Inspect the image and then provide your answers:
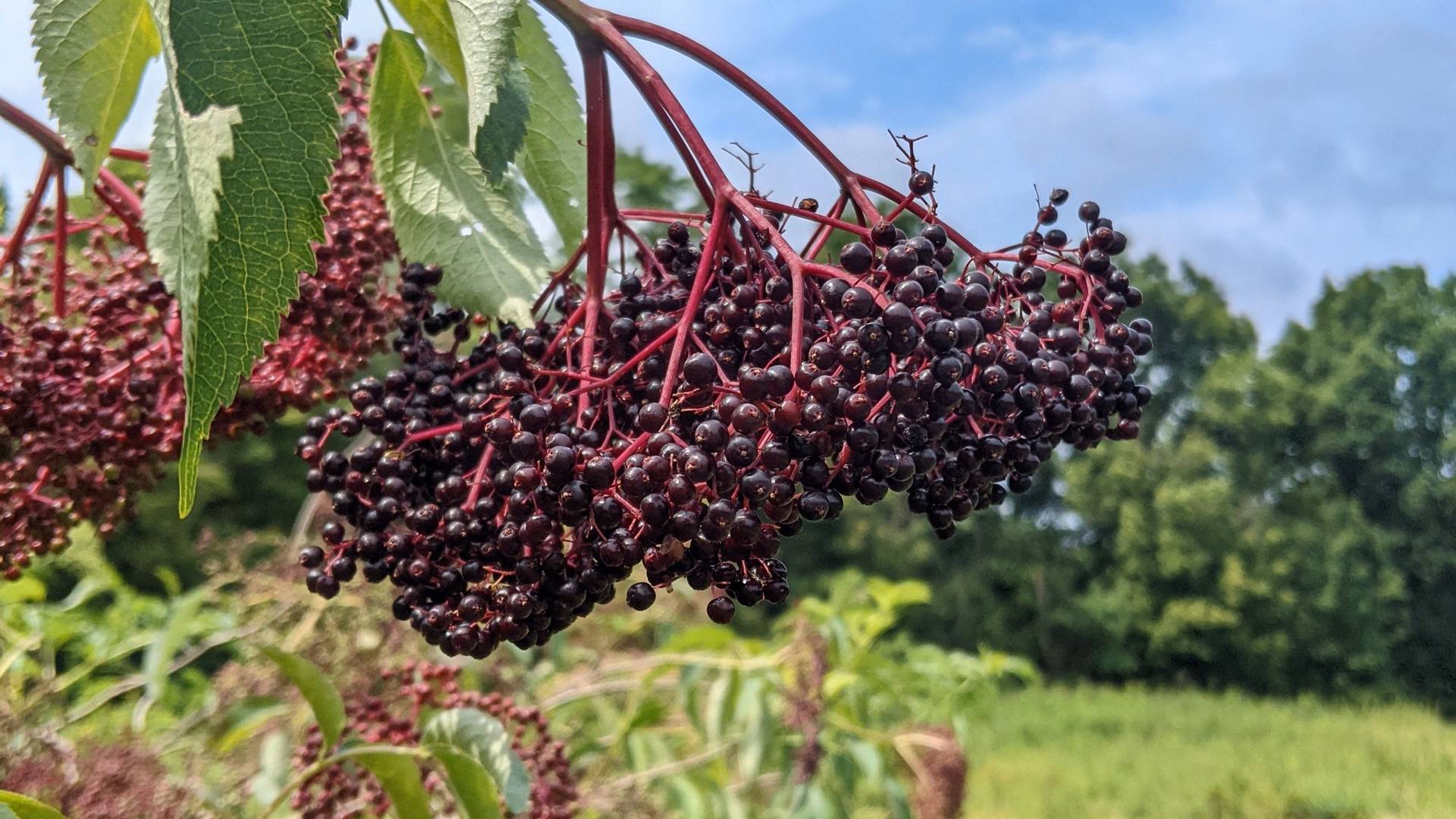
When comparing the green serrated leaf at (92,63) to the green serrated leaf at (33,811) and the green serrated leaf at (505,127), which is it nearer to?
the green serrated leaf at (505,127)

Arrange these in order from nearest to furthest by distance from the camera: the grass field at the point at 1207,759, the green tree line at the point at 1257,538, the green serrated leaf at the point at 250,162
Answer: the green serrated leaf at the point at 250,162
the grass field at the point at 1207,759
the green tree line at the point at 1257,538

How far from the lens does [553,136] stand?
1056 millimetres

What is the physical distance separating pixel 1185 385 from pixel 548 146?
31593 mm

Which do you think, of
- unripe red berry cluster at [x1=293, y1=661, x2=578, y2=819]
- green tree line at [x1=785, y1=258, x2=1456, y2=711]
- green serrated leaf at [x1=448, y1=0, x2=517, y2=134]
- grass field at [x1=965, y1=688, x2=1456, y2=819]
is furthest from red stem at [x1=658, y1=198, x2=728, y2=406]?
green tree line at [x1=785, y1=258, x2=1456, y2=711]

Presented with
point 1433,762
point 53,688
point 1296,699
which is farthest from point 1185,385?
point 53,688

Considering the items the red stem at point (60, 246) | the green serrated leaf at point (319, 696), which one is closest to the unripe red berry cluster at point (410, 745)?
the green serrated leaf at point (319, 696)

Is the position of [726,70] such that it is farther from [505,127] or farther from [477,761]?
[477,761]

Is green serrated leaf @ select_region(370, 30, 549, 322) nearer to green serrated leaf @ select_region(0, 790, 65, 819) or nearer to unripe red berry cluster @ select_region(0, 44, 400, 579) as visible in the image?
unripe red berry cluster @ select_region(0, 44, 400, 579)

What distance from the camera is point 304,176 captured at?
0.59 meters

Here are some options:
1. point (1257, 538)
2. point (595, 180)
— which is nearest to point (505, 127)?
point (595, 180)

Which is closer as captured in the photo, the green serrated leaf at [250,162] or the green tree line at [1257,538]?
the green serrated leaf at [250,162]

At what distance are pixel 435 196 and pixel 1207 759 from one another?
60.9 ft

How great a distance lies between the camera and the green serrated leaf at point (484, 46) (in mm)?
682

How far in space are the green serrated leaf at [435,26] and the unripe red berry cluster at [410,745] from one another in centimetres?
72
